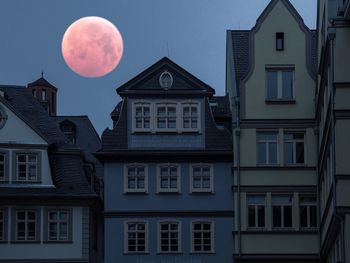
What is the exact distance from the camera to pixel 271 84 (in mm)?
59312

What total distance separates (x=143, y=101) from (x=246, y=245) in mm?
9180

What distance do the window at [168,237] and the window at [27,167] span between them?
719 centimetres

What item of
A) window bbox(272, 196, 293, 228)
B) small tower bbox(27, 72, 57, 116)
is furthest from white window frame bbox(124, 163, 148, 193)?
small tower bbox(27, 72, 57, 116)

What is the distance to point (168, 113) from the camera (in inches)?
2366

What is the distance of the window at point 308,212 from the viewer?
58250 millimetres

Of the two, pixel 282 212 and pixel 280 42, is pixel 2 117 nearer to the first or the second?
pixel 280 42

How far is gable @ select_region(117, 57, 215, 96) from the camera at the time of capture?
2368 inches

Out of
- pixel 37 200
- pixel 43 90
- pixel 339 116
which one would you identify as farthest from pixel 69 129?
pixel 339 116

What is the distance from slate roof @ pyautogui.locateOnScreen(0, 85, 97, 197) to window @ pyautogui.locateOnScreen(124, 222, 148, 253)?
267cm

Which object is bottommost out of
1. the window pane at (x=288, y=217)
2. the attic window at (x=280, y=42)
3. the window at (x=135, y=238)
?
the window at (x=135, y=238)

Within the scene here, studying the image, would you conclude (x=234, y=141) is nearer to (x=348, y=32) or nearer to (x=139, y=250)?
(x=139, y=250)

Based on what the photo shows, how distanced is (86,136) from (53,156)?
34.1 feet

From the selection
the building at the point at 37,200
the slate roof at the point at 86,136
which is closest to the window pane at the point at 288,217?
the building at the point at 37,200

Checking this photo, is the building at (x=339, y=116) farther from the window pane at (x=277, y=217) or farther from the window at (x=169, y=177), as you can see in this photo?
the window at (x=169, y=177)
